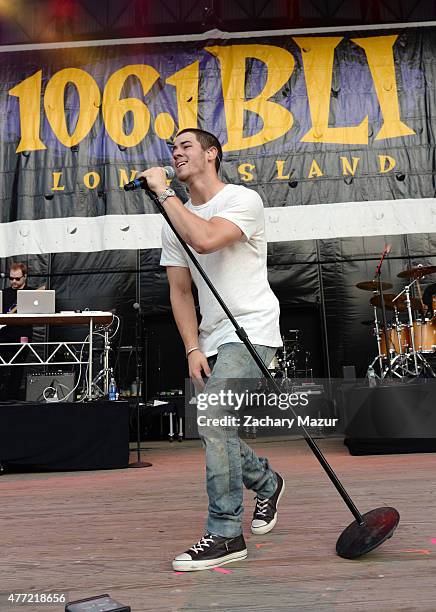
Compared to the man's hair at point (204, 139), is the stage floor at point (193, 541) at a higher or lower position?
lower

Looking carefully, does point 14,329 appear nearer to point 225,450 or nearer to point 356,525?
point 225,450

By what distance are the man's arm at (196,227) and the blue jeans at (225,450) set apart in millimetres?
327

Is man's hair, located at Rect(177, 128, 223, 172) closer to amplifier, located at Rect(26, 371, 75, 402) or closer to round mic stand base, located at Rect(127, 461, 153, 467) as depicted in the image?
round mic stand base, located at Rect(127, 461, 153, 467)

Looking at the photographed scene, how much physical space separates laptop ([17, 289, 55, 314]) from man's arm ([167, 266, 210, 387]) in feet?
11.1

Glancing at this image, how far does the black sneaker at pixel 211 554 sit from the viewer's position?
59.1 inches

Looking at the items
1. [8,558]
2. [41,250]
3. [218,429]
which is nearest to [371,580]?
[218,429]

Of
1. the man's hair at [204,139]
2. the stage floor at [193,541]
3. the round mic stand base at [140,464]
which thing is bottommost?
the round mic stand base at [140,464]

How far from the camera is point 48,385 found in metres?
5.99

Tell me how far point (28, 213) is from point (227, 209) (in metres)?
6.28

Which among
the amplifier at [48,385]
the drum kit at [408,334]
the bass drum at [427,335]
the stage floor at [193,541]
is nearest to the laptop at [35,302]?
the amplifier at [48,385]

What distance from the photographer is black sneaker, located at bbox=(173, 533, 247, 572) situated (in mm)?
1502

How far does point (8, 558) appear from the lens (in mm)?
1672

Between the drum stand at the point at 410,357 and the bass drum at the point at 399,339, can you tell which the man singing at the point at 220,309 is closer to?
the drum stand at the point at 410,357

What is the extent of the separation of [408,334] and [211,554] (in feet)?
16.7
